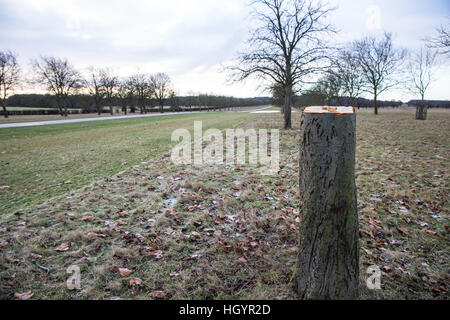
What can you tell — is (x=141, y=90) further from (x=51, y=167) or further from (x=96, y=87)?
(x=51, y=167)

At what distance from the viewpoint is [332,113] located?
1.79 metres

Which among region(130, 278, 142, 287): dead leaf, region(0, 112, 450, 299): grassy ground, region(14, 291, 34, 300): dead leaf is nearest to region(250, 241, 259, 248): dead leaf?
region(0, 112, 450, 299): grassy ground

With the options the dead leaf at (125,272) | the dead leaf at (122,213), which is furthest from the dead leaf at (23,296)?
the dead leaf at (122,213)

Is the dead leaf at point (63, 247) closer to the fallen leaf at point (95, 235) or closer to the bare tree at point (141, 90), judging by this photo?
the fallen leaf at point (95, 235)

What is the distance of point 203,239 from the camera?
3.12 m

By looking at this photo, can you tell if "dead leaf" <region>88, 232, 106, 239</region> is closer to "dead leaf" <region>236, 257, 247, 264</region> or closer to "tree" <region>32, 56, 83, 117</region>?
"dead leaf" <region>236, 257, 247, 264</region>

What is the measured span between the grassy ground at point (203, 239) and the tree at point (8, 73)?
44.0 meters

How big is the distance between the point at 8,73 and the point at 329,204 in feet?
161
